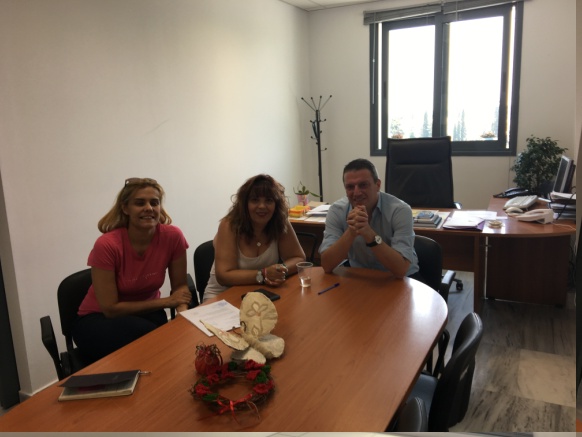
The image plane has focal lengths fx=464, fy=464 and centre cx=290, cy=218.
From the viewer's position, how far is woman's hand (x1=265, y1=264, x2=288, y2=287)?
6.54ft

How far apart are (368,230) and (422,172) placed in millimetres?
1826

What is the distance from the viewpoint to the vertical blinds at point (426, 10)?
4445 millimetres

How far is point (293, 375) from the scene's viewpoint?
49.9 inches

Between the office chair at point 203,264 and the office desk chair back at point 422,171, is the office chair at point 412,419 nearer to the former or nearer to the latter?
the office chair at point 203,264

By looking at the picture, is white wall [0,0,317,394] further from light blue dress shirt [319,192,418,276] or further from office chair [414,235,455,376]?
office chair [414,235,455,376]

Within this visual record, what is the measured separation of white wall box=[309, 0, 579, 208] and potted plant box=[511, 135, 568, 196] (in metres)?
0.15

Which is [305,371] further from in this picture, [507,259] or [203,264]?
[507,259]

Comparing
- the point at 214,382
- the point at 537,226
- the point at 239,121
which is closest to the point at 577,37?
the point at 214,382

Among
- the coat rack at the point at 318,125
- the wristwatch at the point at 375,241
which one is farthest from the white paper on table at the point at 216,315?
the coat rack at the point at 318,125

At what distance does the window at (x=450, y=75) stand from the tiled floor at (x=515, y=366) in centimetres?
197

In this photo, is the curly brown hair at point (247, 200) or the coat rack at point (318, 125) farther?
the coat rack at point (318, 125)

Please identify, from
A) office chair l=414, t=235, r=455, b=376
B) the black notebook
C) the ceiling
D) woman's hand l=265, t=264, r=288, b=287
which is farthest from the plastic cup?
the ceiling

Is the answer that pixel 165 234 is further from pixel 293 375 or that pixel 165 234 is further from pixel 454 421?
pixel 454 421

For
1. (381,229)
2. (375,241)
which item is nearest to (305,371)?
(375,241)
